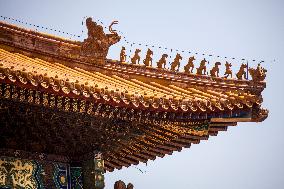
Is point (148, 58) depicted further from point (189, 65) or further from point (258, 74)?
point (258, 74)

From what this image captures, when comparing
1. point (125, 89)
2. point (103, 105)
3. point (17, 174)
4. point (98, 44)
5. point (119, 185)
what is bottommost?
point (17, 174)

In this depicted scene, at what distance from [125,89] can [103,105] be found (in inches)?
31.3

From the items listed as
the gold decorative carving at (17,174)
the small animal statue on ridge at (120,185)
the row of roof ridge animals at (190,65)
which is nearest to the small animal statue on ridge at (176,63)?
the row of roof ridge animals at (190,65)

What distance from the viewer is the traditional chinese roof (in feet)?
20.3

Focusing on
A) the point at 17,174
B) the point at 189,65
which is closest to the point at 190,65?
the point at 189,65

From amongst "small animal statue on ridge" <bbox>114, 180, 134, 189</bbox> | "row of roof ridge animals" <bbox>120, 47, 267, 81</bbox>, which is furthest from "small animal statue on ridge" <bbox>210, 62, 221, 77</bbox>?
"small animal statue on ridge" <bbox>114, 180, 134, 189</bbox>

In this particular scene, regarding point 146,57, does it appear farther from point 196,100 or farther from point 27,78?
point 27,78

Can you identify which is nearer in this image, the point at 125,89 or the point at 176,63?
the point at 125,89

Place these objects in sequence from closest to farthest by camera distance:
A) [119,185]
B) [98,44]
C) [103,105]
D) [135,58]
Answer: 1. [103,105]
2. [119,185]
3. [98,44]
4. [135,58]

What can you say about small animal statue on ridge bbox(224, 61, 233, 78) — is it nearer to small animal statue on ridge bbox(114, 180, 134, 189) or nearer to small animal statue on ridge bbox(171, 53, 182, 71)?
small animal statue on ridge bbox(171, 53, 182, 71)

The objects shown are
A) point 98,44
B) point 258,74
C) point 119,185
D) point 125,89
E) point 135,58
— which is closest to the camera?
point 119,185

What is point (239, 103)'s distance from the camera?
7027 millimetres

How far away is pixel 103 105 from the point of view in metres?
6.50

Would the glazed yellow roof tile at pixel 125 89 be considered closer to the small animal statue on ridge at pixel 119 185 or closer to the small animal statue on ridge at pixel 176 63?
the small animal statue on ridge at pixel 176 63
